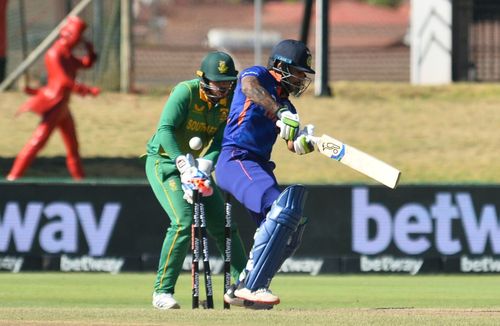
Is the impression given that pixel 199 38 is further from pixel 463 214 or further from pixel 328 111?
pixel 463 214

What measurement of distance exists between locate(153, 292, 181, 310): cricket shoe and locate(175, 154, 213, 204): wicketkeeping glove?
0.89 m

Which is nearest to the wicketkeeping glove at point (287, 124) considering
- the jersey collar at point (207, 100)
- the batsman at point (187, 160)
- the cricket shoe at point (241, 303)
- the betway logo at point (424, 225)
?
the batsman at point (187, 160)

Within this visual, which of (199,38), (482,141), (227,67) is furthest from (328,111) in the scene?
(199,38)

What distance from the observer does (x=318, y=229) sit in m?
15.7

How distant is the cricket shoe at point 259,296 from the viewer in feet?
33.1

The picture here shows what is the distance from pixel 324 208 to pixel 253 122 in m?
5.61

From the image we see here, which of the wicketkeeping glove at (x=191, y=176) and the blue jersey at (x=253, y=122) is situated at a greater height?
the blue jersey at (x=253, y=122)

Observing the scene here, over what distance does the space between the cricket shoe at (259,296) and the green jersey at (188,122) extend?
3.82ft

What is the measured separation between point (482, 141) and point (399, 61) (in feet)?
53.1

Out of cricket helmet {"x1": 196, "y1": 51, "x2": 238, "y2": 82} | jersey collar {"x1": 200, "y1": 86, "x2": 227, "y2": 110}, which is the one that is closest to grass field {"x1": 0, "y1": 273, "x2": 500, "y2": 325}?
jersey collar {"x1": 200, "y1": 86, "x2": 227, "y2": 110}

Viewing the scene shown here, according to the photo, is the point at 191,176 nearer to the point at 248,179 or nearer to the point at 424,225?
the point at 248,179

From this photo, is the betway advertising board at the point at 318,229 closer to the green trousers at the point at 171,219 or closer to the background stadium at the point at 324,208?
the background stadium at the point at 324,208

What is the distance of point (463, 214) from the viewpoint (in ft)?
51.5

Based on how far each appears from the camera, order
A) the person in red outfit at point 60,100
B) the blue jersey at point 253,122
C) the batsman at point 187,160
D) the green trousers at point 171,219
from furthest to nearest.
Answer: the person in red outfit at point 60,100 → the green trousers at point 171,219 → the batsman at point 187,160 → the blue jersey at point 253,122
